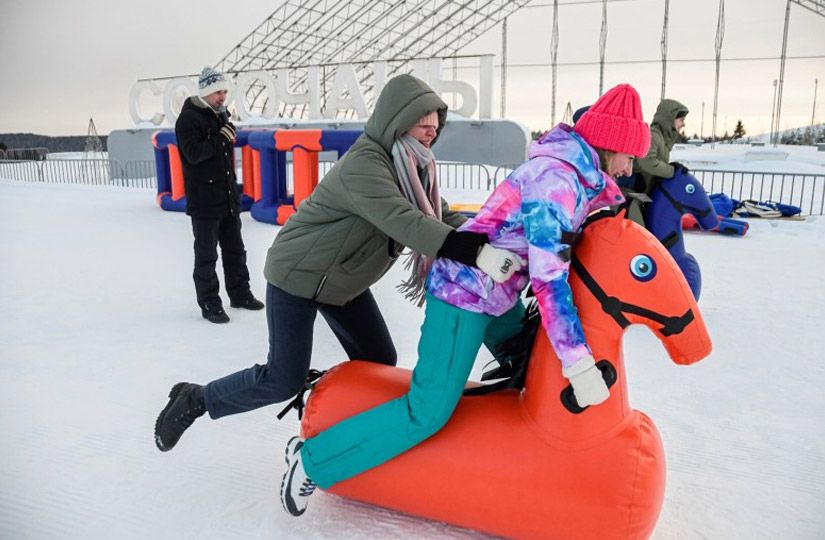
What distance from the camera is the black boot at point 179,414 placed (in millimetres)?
2490

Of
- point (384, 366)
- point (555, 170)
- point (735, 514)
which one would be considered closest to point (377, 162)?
point (555, 170)

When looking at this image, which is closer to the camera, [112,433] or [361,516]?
[361,516]

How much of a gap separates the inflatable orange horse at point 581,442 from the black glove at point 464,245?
12.0 inches

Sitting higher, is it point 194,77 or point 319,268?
point 194,77

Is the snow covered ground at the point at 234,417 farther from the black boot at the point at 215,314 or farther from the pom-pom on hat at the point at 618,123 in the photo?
the pom-pom on hat at the point at 618,123

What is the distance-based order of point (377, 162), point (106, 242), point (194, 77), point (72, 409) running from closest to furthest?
1. point (377, 162)
2. point (72, 409)
3. point (106, 242)
4. point (194, 77)

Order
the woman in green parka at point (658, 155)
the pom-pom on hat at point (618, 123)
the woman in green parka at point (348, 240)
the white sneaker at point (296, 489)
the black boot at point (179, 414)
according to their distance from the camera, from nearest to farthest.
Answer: the pom-pom on hat at point (618, 123) → the woman in green parka at point (348, 240) → the white sneaker at point (296, 489) → the black boot at point (179, 414) → the woman in green parka at point (658, 155)

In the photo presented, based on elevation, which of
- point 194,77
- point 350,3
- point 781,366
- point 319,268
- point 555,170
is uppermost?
point 350,3

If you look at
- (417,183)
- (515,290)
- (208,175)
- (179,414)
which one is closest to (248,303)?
(208,175)

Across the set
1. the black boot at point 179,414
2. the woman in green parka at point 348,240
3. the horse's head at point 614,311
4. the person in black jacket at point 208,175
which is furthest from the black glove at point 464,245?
the person in black jacket at point 208,175

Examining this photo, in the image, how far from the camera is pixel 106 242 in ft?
26.2

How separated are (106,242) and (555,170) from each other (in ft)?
24.0

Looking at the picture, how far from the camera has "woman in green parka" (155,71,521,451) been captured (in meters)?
2.14

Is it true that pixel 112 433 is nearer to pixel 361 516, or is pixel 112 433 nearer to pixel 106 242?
pixel 361 516
